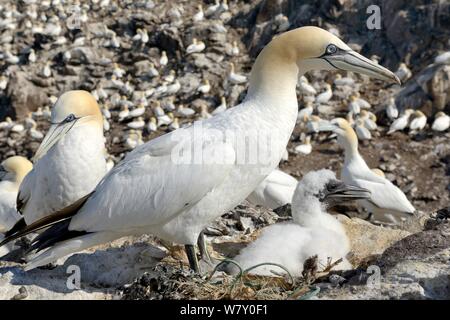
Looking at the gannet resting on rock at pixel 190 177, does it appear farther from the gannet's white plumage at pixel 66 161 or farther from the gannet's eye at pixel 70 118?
the gannet's eye at pixel 70 118

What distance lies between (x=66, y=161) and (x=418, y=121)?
9.41 metres

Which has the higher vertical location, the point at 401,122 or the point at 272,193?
the point at 272,193

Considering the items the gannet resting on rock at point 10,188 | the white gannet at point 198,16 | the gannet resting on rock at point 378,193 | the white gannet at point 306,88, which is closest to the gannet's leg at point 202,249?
the gannet resting on rock at point 10,188

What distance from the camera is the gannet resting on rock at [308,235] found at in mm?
4855

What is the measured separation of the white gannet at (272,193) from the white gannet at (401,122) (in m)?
5.62

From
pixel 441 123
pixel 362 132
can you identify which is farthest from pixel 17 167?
pixel 441 123

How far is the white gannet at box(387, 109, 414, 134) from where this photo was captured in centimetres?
1404

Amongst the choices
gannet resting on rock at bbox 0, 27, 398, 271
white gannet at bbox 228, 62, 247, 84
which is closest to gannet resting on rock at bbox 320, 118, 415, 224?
gannet resting on rock at bbox 0, 27, 398, 271

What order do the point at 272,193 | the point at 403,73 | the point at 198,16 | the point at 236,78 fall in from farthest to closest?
the point at 198,16
the point at 236,78
the point at 403,73
the point at 272,193

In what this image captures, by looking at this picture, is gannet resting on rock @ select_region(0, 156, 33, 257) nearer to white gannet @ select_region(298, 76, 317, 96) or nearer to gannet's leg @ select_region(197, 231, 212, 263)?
gannet's leg @ select_region(197, 231, 212, 263)

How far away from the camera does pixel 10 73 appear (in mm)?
19906

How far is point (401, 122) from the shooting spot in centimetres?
1404

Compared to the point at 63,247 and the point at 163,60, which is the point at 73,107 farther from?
the point at 163,60
